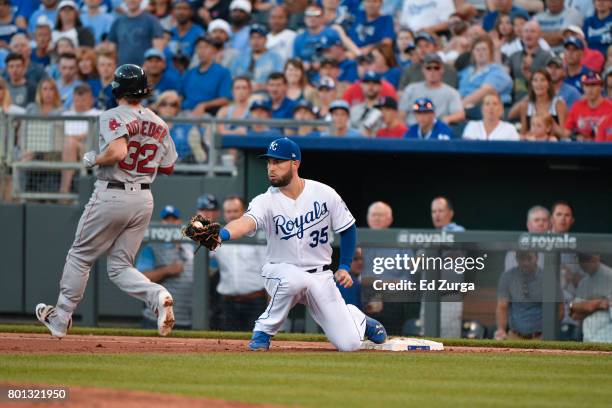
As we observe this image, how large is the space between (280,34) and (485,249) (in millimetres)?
5509

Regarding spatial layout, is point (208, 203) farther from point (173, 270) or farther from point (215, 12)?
point (215, 12)

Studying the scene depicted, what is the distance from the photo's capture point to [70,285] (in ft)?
30.9

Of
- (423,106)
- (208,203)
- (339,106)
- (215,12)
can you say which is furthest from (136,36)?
(423,106)

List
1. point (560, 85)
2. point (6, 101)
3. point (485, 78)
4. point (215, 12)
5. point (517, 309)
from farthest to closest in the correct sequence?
point (215, 12) → point (6, 101) → point (485, 78) → point (560, 85) → point (517, 309)

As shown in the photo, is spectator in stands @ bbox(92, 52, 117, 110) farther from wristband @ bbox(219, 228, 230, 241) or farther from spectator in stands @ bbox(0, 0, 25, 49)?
wristband @ bbox(219, 228, 230, 241)

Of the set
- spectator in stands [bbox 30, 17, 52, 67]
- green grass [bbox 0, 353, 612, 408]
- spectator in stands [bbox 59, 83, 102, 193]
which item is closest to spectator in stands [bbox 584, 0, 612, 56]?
spectator in stands [bbox 59, 83, 102, 193]

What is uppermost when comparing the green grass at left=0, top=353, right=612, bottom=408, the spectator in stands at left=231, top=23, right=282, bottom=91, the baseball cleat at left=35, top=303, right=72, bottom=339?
the spectator in stands at left=231, top=23, right=282, bottom=91

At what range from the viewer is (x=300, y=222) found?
9.00 m

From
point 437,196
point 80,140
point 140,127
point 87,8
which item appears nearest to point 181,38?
point 87,8

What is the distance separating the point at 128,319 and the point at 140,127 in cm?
525

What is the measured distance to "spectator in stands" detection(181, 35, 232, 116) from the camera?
1590cm

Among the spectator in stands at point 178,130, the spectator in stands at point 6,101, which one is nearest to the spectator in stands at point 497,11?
the spectator in stands at point 178,130

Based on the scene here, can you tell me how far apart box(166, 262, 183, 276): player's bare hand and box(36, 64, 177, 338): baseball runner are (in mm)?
3891

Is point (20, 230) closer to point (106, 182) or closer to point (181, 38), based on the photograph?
point (181, 38)
